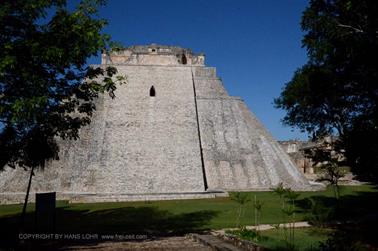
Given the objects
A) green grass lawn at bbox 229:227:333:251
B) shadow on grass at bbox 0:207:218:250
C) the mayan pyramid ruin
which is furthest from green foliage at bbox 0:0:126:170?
the mayan pyramid ruin

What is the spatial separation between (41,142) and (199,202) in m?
9.46

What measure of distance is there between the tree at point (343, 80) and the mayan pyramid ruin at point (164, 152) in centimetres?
657

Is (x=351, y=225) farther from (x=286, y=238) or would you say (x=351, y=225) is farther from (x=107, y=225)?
(x=107, y=225)

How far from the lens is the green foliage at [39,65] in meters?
7.50

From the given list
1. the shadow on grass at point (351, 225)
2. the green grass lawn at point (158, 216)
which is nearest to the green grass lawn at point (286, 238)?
the green grass lawn at point (158, 216)

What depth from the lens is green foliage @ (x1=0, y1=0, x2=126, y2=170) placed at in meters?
7.50

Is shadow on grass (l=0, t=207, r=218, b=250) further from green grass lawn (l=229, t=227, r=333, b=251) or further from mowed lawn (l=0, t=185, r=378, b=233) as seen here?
green grass lawn (l=229, t=227, r=333, b=251)

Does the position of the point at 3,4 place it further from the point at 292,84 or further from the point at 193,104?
the point at 193,104

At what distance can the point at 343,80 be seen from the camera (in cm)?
1320

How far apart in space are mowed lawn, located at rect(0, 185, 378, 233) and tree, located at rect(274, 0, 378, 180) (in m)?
2.90

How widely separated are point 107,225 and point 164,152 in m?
11.4

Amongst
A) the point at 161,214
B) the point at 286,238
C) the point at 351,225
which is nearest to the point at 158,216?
the point at 161,214

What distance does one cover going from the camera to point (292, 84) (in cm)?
1617

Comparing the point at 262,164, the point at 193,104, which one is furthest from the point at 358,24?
the point at 193,104
